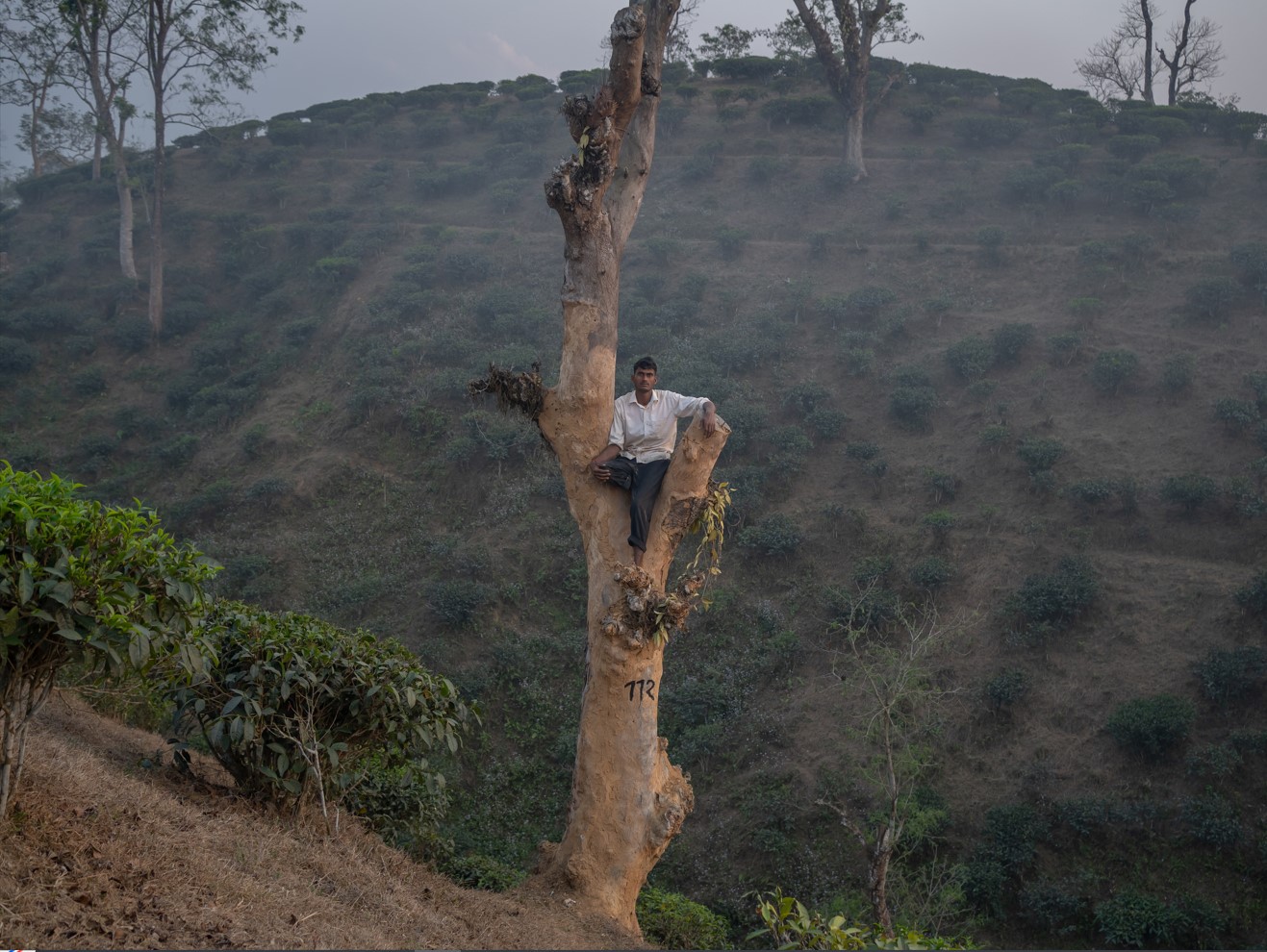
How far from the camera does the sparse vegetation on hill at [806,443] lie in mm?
11234

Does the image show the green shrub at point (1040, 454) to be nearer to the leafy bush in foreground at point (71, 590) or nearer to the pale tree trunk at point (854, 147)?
the pale tree trunk at point (854, 147)

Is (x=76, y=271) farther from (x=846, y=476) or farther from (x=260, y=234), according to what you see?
(x=846, y=476)

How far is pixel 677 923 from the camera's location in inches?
319

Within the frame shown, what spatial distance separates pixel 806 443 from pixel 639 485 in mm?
11292

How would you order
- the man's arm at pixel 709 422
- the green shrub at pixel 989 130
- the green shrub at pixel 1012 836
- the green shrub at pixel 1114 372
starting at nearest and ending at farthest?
the man's arm at pixel 709 422 → the green shrub at pixel 1012 836 → the green shrub at pixel 1114 372 → the green shrub at pixel 989 130

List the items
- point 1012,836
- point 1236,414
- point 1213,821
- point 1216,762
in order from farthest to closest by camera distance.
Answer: point 1236,414 < point 1216,762 < point 1012,836 < point 1213,821

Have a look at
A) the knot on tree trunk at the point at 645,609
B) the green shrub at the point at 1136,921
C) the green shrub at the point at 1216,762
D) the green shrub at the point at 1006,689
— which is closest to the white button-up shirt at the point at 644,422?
the knot on tree trunk at the point at 645,609

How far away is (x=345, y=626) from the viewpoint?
14820mm

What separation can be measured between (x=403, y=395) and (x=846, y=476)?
9.00 meters

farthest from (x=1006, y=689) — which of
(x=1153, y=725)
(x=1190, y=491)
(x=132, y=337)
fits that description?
(x=132, y=337)

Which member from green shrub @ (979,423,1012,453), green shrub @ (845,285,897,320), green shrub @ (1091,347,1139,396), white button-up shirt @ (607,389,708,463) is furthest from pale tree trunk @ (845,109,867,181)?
white button-up shirt @ (607,389,708,463)

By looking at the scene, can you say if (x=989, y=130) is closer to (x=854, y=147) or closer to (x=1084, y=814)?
(x=854, y=147)

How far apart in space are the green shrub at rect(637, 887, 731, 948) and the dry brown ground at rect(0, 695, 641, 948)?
1819 millimetres

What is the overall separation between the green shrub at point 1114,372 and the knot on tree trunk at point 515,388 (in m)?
14.3
